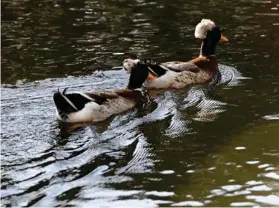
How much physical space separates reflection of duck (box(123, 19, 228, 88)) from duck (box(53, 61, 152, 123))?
0.42 metres

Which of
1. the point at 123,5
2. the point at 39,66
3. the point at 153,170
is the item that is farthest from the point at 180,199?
the point at 123,5

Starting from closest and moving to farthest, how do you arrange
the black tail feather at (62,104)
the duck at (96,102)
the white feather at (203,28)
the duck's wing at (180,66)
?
the black tail feather at (62,104)
the duck at (96,102)
the duck's wing at (180,66)
the white feather at (203,28)

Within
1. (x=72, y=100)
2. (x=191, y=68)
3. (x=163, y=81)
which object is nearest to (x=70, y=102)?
(x=72, y=100)

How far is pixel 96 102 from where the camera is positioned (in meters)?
10.9

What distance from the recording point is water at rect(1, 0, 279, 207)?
8016 millimetres

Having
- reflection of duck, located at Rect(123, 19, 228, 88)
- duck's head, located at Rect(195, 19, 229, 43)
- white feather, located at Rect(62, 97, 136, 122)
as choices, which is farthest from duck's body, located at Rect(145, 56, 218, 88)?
white feather, located at Rect(62, 97, 136, 122)

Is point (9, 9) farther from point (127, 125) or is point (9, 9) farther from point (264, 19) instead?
point (127, 125)

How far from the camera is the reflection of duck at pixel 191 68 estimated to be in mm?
12938

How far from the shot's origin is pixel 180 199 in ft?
25.6

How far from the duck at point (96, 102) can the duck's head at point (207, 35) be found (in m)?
2.72

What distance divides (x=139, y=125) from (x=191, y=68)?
10.8ft

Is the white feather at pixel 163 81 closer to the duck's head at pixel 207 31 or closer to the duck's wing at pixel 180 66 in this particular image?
the duck's wing at pixel 180 66

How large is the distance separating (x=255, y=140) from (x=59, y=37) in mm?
8471

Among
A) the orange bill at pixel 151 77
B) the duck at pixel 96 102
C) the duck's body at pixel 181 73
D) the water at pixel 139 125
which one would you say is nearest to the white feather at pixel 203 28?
the duck's body at pixel 181 73
